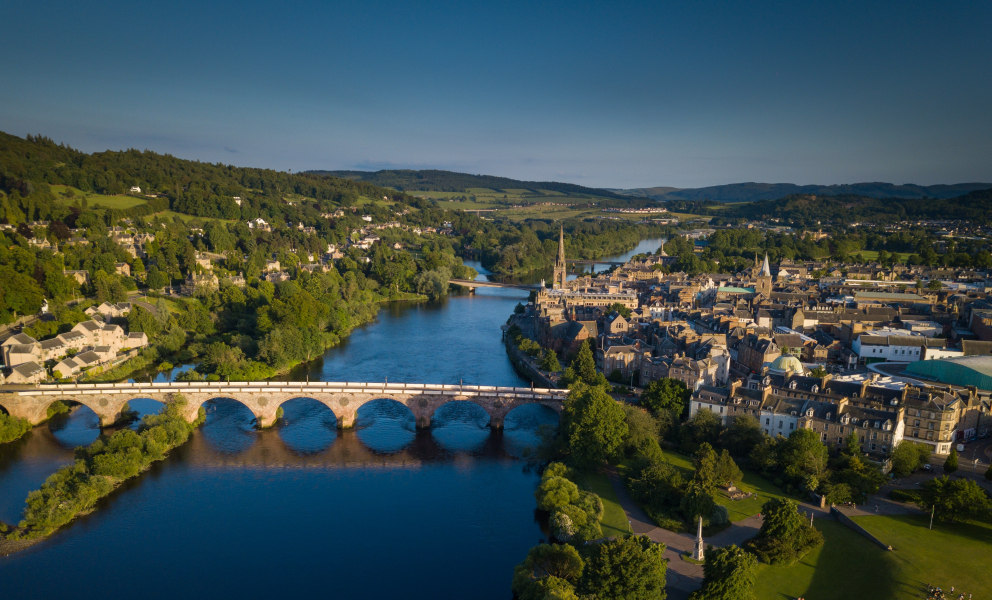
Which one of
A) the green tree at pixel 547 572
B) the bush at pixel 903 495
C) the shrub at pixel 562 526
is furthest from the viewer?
the bush at pixel 903 495

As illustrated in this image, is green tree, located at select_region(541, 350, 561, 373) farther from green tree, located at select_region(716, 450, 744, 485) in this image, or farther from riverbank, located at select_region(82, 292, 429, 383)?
riverbank, located at select_region(82, 292, 429, 383)

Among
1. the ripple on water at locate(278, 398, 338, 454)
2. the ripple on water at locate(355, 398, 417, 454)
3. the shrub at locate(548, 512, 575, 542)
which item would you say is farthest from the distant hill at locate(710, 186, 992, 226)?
the ripple on water at locate(278, 398, 338, 454)

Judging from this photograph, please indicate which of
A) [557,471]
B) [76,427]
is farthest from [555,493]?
[76,427]

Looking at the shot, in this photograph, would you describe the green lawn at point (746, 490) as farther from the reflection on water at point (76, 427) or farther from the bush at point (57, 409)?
the bush at point (57, 409)

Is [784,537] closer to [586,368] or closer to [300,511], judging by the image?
[586,368]

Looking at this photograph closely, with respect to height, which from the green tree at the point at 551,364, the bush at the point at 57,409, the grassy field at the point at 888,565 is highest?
the green tree at the point at 551,364

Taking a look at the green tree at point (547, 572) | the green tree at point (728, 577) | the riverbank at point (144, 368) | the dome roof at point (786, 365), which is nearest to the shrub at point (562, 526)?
the green tree at point (547, 572)
